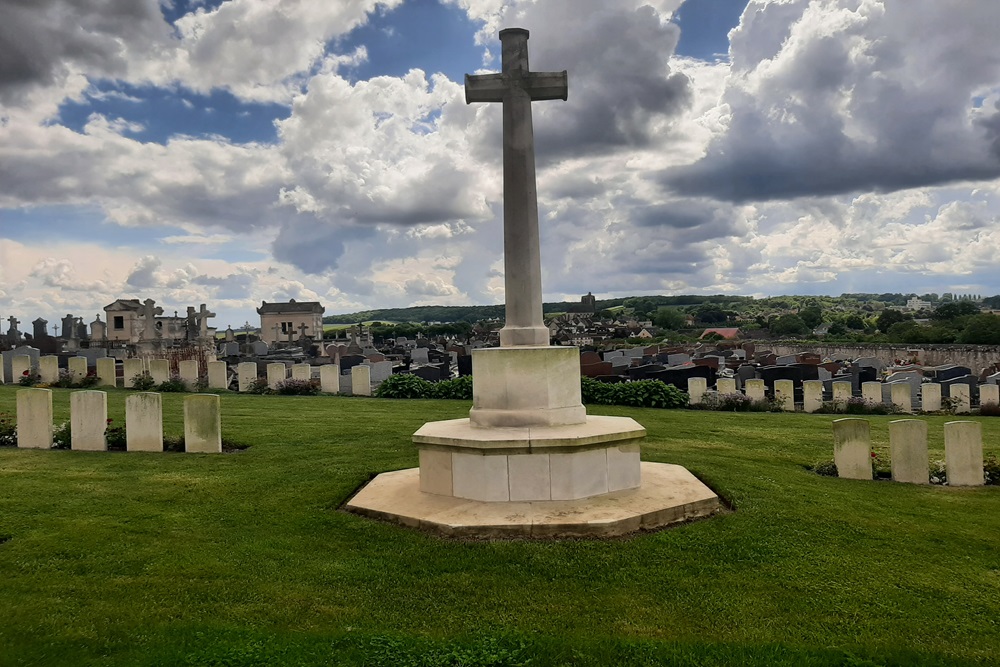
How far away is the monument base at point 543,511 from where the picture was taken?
5.30m

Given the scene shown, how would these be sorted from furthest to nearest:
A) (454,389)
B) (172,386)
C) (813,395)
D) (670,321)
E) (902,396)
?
(670,321) < (454,389) < (172,386) < (902,396) < (813,395)

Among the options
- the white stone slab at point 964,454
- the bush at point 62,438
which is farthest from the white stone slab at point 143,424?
the white stone slab at point 964,454

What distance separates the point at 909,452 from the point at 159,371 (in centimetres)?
1667

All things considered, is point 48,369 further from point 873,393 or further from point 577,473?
point 873,393

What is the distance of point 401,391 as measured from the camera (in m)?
17.1

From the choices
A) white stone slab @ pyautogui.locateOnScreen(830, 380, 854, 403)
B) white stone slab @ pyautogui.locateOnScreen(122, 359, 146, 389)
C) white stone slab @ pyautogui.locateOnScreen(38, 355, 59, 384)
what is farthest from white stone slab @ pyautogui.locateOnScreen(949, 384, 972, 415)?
white stone slab @ pyautogui.locateOnScreen(38, 355, 59, 384)

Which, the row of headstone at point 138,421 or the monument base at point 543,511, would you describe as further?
the row of headstone at point 138,421

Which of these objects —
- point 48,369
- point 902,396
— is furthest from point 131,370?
point 902,396

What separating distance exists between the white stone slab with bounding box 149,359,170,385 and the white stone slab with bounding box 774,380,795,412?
51.3 ft

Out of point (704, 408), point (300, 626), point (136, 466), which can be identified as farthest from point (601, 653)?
point (704, 408)

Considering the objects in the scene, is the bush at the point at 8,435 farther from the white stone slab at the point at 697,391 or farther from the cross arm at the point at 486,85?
the white stone slab at the point at 697,391

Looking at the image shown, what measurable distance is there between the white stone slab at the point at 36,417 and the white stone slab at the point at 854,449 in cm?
1032

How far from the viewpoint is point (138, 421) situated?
8.61 metres

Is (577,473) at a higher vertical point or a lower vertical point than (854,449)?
higher
